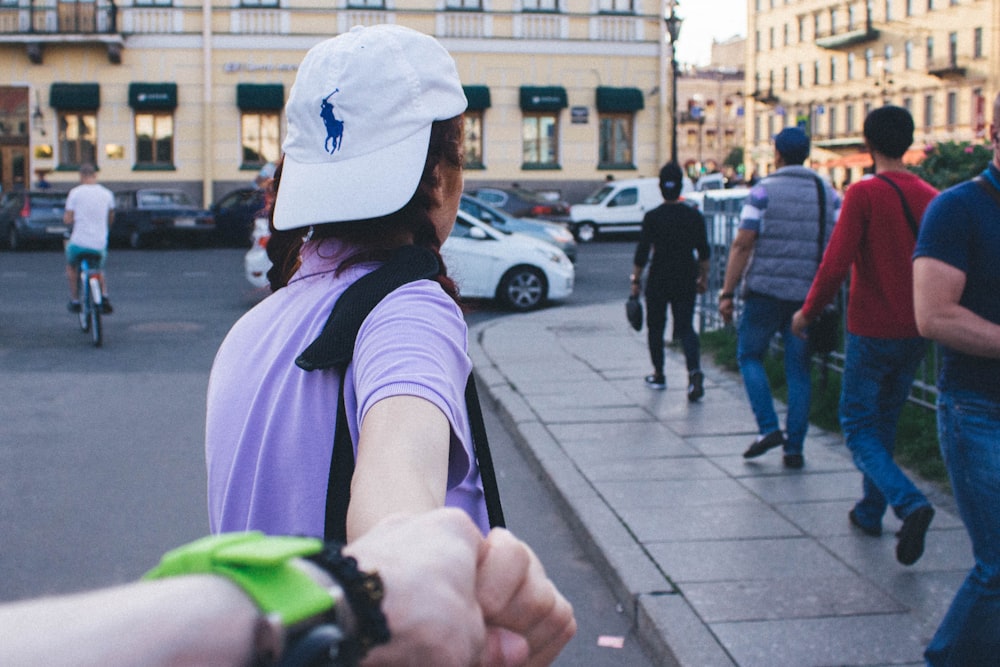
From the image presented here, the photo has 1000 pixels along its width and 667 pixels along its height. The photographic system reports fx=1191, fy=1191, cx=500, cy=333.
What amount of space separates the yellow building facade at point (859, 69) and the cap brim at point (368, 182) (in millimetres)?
52377

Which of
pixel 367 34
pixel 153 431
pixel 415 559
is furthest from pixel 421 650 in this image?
pixel 153 431

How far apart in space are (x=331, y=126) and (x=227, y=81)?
3511 centimetres

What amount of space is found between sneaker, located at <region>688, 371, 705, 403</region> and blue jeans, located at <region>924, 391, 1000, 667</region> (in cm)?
560

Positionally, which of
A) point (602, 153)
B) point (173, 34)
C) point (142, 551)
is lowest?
point (142, 551)

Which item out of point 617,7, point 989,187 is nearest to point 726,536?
point 989,187

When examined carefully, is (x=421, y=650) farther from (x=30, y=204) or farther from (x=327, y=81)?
(x=30, y=204)

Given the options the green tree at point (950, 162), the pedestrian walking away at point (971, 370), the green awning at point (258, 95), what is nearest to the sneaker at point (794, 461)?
the pedestrian walking away at point (971, 370)

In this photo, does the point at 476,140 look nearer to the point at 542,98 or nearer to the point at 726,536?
the point at 542,98

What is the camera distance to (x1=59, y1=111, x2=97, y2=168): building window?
115 ft

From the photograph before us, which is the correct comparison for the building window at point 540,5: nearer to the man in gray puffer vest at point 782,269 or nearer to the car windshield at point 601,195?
the car windshield at point 601,195

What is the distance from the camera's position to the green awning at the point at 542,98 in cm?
3591

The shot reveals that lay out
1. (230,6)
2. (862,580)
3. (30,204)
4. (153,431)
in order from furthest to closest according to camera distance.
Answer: (230,6) < (30,204) < (153,431) < (862,580)

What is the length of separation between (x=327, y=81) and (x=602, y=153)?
36.3 m

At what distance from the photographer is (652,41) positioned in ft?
122
